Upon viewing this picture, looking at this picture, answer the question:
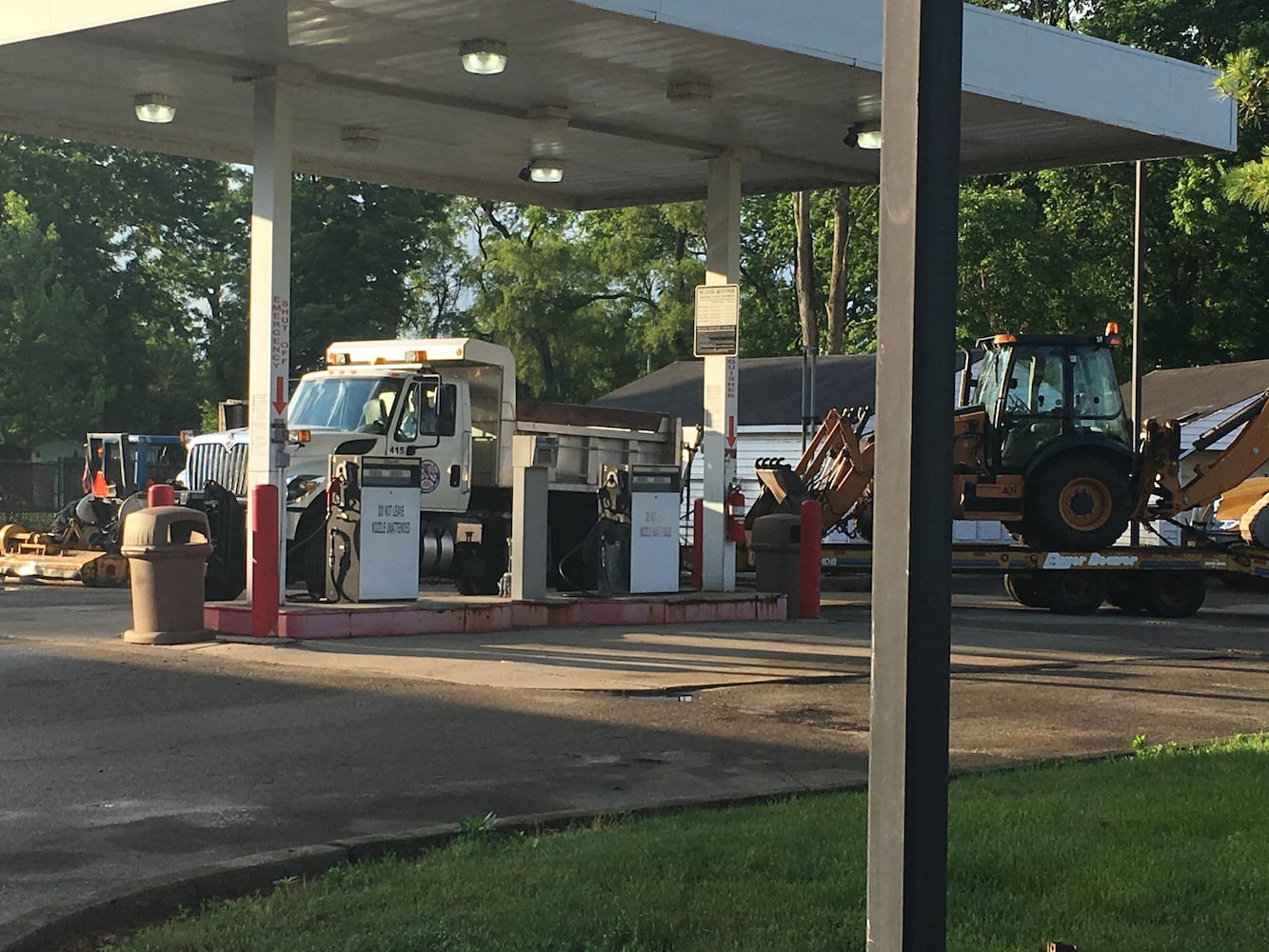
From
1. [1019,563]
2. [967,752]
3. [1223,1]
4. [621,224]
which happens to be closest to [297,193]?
[621,224]

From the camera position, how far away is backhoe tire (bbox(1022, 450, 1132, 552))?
77.5ft

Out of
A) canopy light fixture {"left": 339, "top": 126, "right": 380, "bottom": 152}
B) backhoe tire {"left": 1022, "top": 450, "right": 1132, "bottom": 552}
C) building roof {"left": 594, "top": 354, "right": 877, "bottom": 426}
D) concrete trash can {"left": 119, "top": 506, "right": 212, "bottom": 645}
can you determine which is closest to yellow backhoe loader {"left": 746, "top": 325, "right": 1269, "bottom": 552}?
backhoe tire {"left": 1022, "top": 450, "right": 1132, "bottom": 552}

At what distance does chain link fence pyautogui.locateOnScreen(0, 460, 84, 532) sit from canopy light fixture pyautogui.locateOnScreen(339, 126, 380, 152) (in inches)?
994

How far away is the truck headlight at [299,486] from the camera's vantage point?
2011cm

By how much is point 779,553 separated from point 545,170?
5817 millimetres

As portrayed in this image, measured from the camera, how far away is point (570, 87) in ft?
60.2

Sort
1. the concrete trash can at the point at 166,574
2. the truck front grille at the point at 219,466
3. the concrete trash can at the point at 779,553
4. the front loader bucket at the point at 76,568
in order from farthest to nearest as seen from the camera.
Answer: the front loader bucket at the point at 76,568
the concrete trash can at the point at 779,553
the truck front grille at the point at 219,466
the concrete trash can at the point at 166,574

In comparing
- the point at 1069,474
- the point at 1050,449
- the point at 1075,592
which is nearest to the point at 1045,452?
the point at 1050,449

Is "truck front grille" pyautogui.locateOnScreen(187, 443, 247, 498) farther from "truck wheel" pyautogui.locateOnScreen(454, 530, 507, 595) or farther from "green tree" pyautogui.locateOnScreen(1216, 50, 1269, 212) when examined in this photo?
"green tree" pyautogui.locateOnScreen(1216, 50, 1269, 212)

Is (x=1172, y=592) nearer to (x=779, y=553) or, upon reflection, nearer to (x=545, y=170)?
(x=779, y=553)

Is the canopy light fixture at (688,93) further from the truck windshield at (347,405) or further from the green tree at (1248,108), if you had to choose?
the truck windshield at (347,405)

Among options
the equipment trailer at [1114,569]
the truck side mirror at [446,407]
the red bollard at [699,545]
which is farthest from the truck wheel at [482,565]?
the equipment trailer at [1114,569]

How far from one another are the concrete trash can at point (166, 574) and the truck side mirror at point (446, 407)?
5910 mm

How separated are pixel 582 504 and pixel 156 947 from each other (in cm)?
1737
